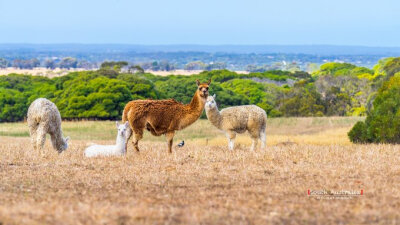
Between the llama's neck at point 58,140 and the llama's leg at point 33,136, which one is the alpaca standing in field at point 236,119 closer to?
the llama's neck at point 58,140

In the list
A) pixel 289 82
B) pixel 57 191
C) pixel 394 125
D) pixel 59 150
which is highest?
pixel 57 191

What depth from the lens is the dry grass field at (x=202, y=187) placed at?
305 inches

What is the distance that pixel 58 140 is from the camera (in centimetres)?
1695

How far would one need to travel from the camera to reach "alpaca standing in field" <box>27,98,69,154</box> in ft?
53.4

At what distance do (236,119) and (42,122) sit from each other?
523 centimetres

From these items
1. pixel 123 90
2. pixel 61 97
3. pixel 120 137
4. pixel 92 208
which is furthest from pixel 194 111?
pixel 61 97

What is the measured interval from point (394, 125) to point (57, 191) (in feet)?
83.5

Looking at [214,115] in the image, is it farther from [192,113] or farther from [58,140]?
[58,140]

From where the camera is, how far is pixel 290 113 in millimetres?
74500

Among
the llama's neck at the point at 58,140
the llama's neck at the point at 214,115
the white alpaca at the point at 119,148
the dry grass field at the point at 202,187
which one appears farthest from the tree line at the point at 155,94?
the dry grass field at the point at 202,187

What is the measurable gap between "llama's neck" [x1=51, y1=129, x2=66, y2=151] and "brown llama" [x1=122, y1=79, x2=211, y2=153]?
2203 millimetres

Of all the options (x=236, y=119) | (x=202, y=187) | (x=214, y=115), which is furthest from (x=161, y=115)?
(x=202, y=187)

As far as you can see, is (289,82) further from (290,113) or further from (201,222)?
(201,222)

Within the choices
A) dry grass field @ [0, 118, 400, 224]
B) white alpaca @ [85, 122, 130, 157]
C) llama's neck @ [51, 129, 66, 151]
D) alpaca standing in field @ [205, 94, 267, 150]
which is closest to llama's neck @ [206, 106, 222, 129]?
alpaca standing in field @ [205, 94, 267, 150]
